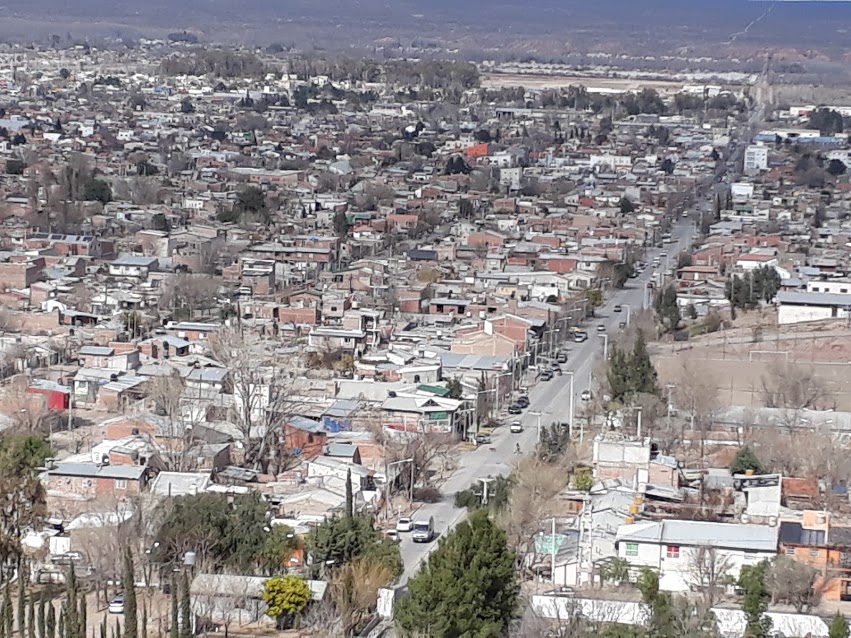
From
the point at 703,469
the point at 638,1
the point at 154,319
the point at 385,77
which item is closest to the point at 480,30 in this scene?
the point at 638,1

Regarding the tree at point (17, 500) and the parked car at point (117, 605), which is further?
the tree at point (17, 500)

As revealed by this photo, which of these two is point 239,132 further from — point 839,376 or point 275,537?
point 275,537

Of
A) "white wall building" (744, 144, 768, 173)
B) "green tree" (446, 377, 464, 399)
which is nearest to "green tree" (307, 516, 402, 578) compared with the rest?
"green tree" (446, 377, 464, 399)

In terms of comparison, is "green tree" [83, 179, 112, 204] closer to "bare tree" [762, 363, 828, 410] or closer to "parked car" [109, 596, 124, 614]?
"bare tree" [762, 363, 828, 410]

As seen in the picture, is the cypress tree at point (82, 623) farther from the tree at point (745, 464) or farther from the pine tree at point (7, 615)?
→ the tree at point (745, 464)

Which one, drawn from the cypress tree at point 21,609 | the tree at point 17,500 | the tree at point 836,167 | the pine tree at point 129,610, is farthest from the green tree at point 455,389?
the tree at point 836,167

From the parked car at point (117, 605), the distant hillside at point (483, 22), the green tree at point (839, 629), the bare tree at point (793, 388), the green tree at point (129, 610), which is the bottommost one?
the parked car at point (117, 605)
